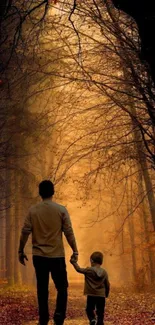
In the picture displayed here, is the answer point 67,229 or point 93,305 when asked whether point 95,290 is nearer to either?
point 93,305

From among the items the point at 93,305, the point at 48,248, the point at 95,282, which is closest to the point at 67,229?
the point at 48,248

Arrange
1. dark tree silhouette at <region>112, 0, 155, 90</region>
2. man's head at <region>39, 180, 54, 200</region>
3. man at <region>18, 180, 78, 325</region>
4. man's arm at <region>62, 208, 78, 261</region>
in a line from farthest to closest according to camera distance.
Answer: man's head at <region>39, 180, 54, 200</region>, man's arm at <region>62, 208, 78, 261</region>, man at <region>18, 180, 78, 325</region>, dark tree silhouette at <region>112, 0, 155, 90</region>

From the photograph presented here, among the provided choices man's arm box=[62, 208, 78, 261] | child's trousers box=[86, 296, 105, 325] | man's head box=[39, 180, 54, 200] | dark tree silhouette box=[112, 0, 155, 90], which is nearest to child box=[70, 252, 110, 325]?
child's trousers box=[86, 296, 105, 325]

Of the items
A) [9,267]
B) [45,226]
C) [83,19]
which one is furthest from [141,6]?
[9,267]

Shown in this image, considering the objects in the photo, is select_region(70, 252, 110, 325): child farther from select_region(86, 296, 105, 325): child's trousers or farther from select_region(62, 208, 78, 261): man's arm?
select_region(62, 208, 78, 261): man's arm

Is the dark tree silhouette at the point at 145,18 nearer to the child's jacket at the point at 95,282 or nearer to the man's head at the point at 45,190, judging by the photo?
the man's head at the point at 45,190

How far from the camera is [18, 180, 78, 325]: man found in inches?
205

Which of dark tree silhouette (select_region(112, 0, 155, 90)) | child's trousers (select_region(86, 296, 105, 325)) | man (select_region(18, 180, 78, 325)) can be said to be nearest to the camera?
→ dark tree silhouette (select_region(112, 0, 155, 90))

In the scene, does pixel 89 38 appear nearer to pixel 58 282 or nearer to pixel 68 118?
pixel 68 118

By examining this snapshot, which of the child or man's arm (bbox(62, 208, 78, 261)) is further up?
man's arm (bbox(62, 208, 78, 261))

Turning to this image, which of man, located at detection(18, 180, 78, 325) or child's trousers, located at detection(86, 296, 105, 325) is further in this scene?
child's trousers, located at detection(86, 296, 105, 325)

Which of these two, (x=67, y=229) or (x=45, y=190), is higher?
(x=45, y=190)

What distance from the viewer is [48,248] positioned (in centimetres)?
526

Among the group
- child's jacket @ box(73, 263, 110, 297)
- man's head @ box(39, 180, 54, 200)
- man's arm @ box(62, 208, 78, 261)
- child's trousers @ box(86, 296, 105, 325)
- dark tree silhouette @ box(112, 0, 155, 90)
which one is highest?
dark tree silhouette @ box(112, 0, 155, 90)
